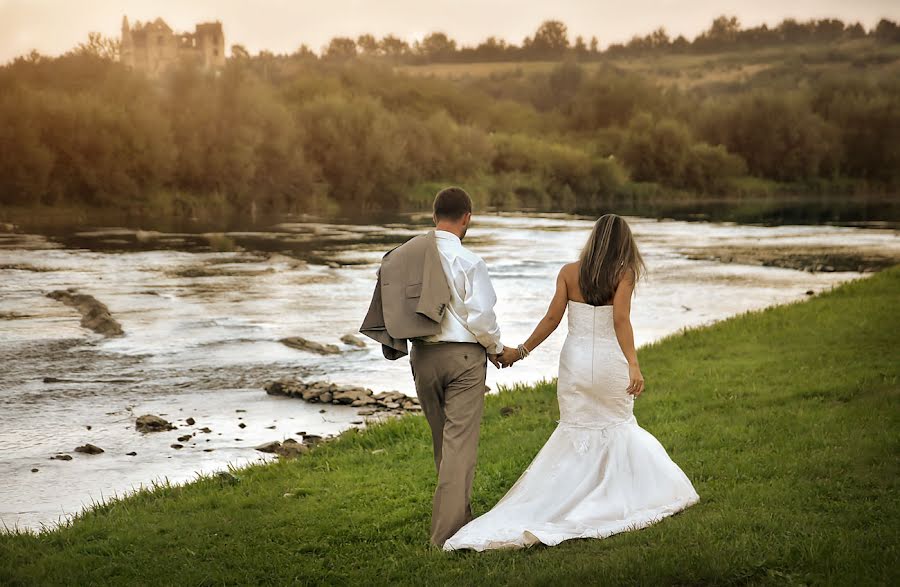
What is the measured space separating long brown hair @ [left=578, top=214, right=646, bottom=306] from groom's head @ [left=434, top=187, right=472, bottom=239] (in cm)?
92

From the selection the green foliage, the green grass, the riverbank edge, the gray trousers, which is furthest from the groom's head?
the green foliage

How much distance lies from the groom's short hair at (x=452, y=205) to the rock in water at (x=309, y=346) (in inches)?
470

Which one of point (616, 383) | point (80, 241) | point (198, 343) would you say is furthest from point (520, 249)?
point (616, 383)

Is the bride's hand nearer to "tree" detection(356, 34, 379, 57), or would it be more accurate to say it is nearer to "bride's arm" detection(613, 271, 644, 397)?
"bride's arm" detection(613, 271, 644, 397)

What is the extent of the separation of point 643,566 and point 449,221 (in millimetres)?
2454

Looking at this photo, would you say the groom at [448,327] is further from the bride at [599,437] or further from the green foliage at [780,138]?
the green foliage at [780,138]

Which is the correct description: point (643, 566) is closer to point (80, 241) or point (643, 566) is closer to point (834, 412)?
point (834, 412)

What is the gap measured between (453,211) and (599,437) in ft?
6.13

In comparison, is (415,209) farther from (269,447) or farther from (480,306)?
(480,306)

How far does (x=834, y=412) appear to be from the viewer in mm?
9477

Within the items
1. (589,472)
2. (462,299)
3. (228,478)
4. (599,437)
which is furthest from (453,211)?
(228,478)

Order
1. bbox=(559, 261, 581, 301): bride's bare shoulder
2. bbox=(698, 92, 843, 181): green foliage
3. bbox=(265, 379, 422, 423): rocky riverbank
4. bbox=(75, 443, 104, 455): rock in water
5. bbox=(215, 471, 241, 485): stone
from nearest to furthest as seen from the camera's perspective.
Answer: bbox=(559, 261, 581, 301): bride's bare shoulder, bbox=(215, 471, 241, 485): stone, bbox=(75, 443, 104, 455): rock in water, bbox=(265, 379, 422, 423): rocky riverbank, bbox=(698, 92, 843, 181): green foliage

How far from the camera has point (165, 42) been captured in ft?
589

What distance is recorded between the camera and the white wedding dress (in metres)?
6.32
